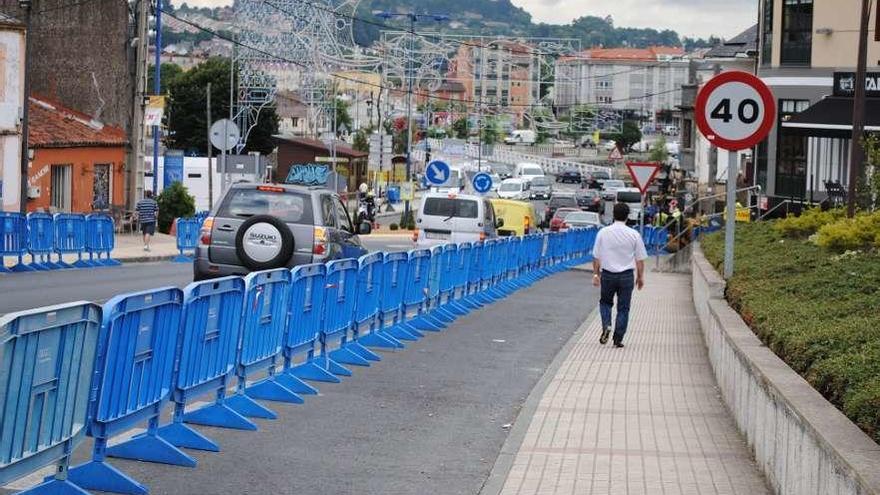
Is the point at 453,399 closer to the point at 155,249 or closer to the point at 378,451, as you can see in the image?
the point at 378,451

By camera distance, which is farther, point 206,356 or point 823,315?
point 823,315

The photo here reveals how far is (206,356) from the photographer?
9.96m

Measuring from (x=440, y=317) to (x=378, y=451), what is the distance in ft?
33.6

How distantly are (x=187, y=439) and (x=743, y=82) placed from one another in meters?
7.62

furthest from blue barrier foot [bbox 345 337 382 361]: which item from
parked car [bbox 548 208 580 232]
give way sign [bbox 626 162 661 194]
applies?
parked car [bbox 548 208 580 232]

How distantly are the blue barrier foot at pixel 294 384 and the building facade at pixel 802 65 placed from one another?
32.3 m

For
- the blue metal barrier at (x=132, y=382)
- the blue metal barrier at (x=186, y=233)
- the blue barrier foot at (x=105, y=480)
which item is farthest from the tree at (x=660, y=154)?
the blue barrier foot at (x=105, y=480)

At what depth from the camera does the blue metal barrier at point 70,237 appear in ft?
100.0

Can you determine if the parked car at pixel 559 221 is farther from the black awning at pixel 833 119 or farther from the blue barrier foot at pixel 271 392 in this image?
the blue barrier foot at pixel 271 392

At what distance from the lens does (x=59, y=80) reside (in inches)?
2085

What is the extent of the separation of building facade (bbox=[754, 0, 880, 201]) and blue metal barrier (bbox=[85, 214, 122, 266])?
21.0 meters

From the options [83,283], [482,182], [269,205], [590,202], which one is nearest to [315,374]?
[269,205]

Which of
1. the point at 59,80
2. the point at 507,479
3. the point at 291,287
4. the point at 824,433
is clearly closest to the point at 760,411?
the point at 507,479

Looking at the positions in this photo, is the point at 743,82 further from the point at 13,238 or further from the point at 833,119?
the point at 13,238
